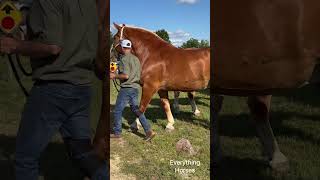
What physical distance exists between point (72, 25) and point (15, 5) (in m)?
0.61

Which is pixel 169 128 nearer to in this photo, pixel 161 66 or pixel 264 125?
pixel 161 66

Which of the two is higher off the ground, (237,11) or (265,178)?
(237,11)

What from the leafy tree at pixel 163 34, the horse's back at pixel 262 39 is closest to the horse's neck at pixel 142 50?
the leafy tree at pixel 163 34

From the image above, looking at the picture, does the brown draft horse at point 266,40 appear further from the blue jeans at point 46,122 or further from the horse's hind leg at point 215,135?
the blue jeans at point 46,122

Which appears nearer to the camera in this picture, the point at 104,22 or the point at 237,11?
the point at 104,22

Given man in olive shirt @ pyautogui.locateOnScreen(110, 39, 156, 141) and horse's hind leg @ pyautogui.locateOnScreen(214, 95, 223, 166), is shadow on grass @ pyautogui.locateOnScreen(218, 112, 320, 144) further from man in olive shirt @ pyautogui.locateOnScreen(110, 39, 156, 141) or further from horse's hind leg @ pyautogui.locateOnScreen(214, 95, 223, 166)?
man in olive shirt @ pyautogui.locateOnScreen(110, 39, 156, 141)

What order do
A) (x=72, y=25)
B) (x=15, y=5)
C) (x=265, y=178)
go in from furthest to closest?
(x=265, y=178) < (x=15, y=5) < (x=72, y=25)

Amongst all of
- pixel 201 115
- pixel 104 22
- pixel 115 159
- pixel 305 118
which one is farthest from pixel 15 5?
pixel 305 118

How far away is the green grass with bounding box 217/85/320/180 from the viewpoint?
13.7 ft

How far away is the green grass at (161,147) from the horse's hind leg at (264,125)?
814 mm

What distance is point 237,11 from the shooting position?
3670 mm

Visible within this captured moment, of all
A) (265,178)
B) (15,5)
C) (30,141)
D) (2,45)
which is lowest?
(265,178)

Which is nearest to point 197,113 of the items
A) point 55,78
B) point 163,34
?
point 163,34

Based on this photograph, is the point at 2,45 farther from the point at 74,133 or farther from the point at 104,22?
the point at 104,22
